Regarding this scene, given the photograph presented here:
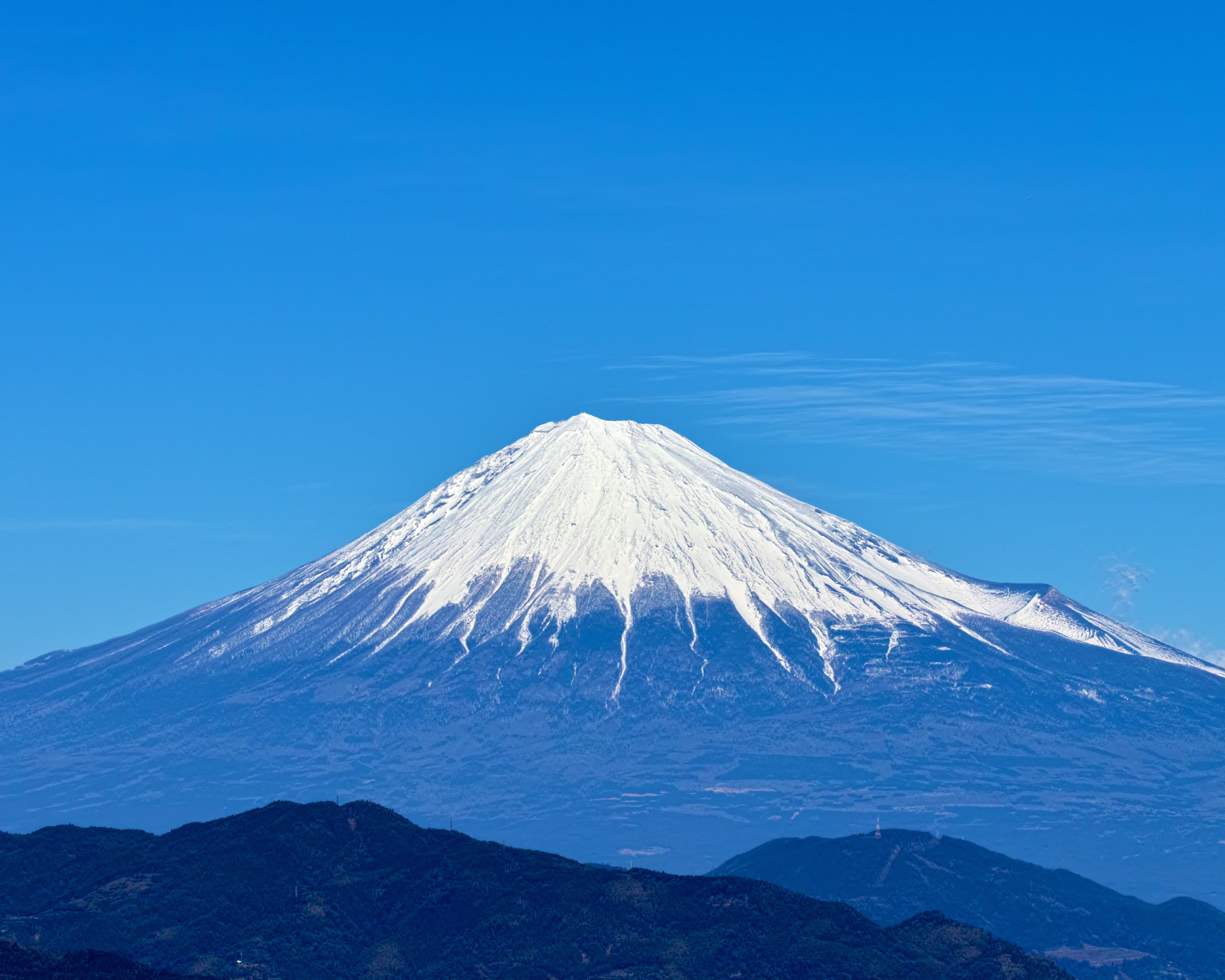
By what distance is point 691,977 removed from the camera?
436 feet

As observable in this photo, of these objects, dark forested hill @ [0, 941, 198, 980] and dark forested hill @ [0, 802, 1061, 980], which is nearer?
dark forested hill @ [0, 941, 198, 980]

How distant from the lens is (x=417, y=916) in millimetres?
142875

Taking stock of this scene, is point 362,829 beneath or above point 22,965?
above

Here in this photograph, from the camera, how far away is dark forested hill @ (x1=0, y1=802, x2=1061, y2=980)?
136m

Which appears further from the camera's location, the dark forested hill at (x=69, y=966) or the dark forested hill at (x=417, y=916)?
the dark forested hill at (x=417, y=916)

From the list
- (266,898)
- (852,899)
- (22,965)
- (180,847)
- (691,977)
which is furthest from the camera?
(852,899)

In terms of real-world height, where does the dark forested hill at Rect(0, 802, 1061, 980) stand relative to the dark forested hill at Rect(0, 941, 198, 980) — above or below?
above

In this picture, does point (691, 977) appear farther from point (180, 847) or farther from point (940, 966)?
point (180, 847)

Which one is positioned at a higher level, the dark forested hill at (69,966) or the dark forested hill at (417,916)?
the dark forested hill at (417,916)

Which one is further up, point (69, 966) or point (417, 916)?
point (417, 916)

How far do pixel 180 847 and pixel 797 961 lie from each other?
44683 mm

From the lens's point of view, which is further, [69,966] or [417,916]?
[417,916]

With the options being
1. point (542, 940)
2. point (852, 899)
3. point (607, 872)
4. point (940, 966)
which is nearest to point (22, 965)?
point (542, 940)

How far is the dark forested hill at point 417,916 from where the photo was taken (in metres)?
136
